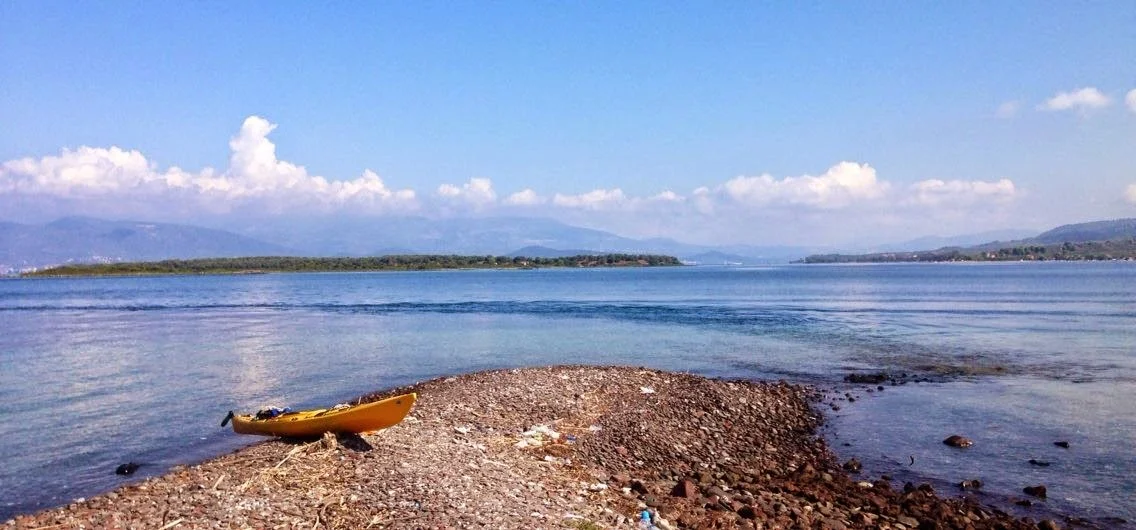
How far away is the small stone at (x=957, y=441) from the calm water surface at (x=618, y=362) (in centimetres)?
42

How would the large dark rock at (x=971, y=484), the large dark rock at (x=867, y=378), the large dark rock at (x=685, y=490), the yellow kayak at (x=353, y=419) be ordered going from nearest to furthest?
the large dark rock at (x=685, y=490), the yellow kayak at (x=353, y=419), the large dark rock at (x=971, y=484), the large dark rock at (x=867, y=378)

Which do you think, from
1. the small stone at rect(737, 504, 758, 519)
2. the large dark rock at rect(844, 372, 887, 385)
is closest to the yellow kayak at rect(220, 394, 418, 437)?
the small stone at rect(737, 504, 758, 519)

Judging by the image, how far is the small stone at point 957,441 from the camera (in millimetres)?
19656

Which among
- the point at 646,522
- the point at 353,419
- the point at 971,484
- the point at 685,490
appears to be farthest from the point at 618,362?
the point at 646,522

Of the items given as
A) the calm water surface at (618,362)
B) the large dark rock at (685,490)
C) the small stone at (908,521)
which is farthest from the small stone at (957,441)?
the large dark rock at (685,490)

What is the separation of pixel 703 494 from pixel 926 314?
5928 centimetres

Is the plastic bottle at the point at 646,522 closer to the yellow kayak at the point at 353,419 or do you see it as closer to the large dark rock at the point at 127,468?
the yellow kayak at the point at 353,419

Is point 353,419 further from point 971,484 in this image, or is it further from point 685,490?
point 971,484

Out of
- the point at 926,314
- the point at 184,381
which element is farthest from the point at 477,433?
the point at 926,314

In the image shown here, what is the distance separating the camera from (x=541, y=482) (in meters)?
13.8

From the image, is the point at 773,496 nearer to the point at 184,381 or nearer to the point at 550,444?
the point at 550,444

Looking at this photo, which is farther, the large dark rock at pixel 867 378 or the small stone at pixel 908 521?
the large dark rock at pixel 867 378

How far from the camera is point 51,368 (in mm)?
34594

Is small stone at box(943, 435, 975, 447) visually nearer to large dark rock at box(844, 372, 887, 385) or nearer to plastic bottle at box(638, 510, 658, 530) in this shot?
large dark rock at box(844, 372, 887, 385)
